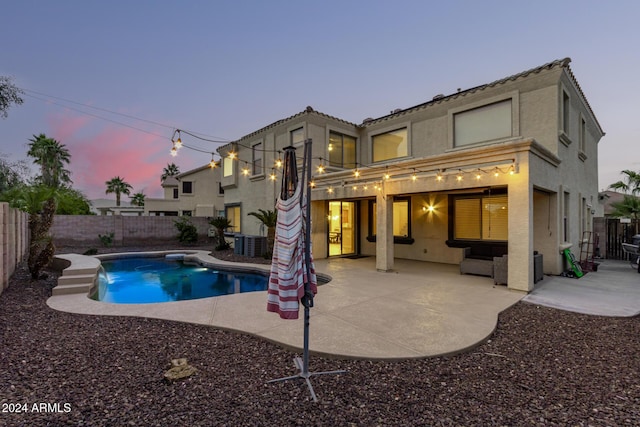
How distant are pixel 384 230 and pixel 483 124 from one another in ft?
16.1

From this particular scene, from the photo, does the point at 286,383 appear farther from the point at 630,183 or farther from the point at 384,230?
the point at 630,183

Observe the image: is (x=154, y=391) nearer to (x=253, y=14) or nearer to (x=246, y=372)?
(x=246, y=372)

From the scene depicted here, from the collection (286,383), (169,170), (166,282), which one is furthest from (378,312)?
(169,170)

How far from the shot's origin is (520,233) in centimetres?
665

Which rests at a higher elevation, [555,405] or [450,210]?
[450,210]

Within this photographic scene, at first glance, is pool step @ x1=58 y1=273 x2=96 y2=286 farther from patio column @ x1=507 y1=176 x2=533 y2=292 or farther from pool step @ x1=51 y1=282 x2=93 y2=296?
patio column @ x1=507 y1=176 x2=533 y2=292

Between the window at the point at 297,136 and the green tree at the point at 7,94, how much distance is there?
9.64 metres

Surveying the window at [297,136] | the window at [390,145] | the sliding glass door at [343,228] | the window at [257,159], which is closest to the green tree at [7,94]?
the window at [257,159]

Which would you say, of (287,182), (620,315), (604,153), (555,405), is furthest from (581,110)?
(604,153)

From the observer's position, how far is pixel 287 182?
3035mm

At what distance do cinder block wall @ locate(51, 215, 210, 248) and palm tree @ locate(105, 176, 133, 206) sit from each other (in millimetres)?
29617

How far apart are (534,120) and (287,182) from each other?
8.97 meters

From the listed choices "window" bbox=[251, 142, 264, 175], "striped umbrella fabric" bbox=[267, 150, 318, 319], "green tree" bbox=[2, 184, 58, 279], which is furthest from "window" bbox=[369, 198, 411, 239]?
"green tree" bbox=[2, 184, 58, 279]

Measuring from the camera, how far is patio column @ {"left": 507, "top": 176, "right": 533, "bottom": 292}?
259 inches
